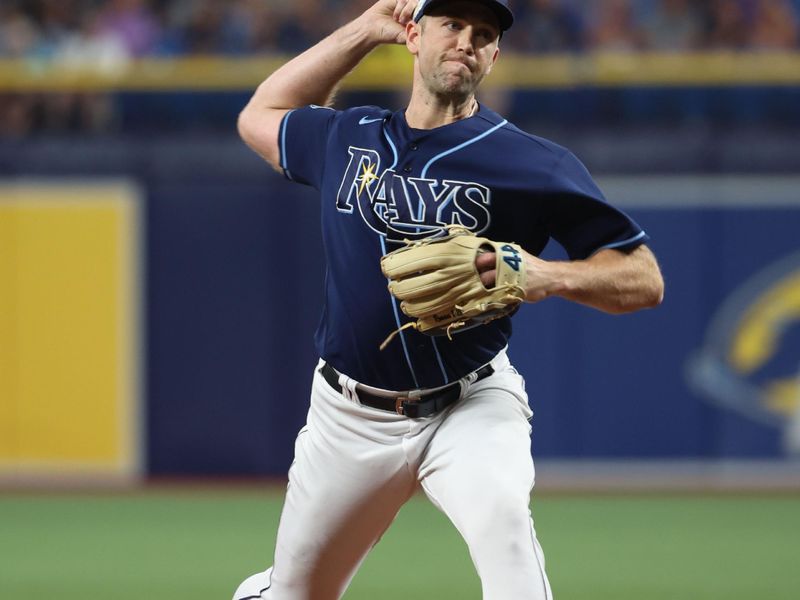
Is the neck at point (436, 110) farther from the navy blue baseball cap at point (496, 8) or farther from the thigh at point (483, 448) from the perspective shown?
the thigh at point (483, 448)

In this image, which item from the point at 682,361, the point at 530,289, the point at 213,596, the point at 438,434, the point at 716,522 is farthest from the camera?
the point at 682,361

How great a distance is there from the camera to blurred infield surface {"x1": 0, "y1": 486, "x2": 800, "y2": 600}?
6.02 m

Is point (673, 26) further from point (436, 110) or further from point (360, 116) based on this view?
point (436, 110)

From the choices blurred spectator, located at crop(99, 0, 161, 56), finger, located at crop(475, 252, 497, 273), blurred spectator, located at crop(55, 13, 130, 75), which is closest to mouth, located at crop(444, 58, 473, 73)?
finger, located at crop(475, 252, 497, 273)

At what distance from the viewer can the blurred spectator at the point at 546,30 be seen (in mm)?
9844

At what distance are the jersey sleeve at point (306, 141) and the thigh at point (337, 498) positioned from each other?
0.68 m

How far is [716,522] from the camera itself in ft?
25.5

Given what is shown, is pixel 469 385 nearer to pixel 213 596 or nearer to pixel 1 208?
pixel 213 596

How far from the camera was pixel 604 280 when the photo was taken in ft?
11.8

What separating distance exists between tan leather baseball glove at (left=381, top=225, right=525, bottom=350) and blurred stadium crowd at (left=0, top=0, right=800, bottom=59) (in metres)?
6.50

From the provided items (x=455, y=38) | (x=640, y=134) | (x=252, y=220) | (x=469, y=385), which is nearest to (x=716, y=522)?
(x=640, y=134)

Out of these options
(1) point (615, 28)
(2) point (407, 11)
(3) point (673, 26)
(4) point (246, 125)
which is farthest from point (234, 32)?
(2) point (407, 11)

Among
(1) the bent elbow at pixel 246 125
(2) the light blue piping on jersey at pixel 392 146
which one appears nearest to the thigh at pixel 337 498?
(2) the light blue piping on jersey at pixel 392 146

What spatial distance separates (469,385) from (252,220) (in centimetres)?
560
